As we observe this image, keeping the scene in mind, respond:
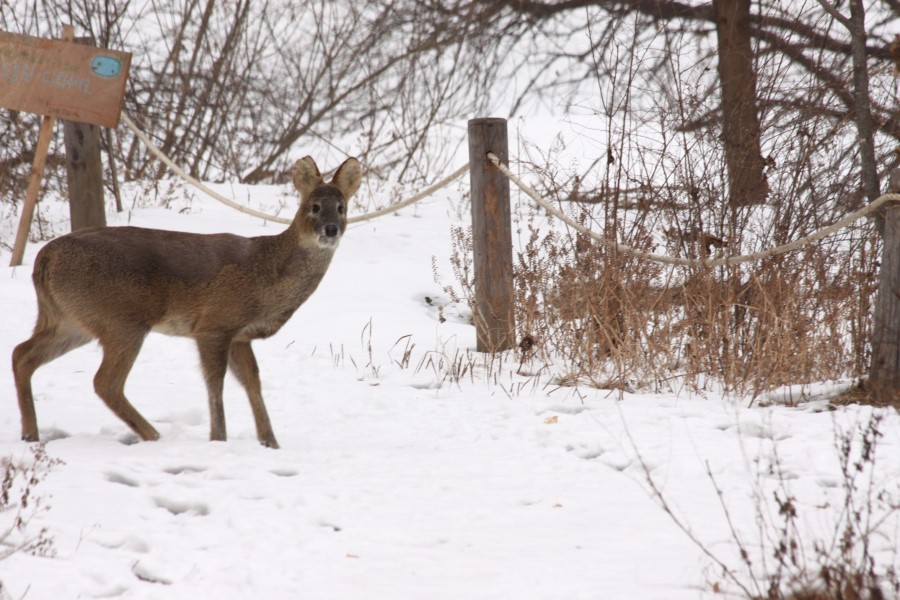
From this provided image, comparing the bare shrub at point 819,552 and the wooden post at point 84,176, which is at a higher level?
the wooden post at point 84,176

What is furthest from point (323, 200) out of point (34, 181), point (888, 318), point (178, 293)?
point (34, 181)

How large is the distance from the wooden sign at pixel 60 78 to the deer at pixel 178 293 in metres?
3.89

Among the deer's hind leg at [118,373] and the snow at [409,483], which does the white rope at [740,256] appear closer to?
the snow at [409,483]

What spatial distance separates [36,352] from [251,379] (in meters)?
1.15

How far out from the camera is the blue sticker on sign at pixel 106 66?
8.98m

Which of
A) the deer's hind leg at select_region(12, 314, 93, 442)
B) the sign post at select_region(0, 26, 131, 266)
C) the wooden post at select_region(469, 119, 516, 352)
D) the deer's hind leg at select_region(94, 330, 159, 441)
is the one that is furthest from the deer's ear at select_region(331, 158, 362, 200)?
the sign post at select_region(0, 26, 131, 266)

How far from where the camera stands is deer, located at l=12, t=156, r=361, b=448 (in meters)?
5.26

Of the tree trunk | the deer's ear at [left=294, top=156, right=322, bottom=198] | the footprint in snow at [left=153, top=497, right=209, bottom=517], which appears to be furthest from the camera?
the tree trunk

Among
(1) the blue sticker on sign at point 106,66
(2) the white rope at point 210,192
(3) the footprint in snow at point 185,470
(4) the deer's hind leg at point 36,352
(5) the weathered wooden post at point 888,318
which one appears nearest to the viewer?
(3) the footprint in snow at point 185,470

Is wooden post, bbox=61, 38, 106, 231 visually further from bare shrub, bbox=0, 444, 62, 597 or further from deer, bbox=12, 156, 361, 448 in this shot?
bare shrub, bbox=0, 444, 62, 597

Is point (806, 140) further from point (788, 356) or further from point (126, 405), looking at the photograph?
point (126, 405)

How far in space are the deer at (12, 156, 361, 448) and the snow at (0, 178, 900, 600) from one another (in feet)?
1.18

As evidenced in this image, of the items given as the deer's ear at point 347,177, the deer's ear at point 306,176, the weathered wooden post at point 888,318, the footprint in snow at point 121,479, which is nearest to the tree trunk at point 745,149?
the weathered wooden post at point 888,318

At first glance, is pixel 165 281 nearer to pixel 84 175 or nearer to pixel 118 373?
pixel 118 373
